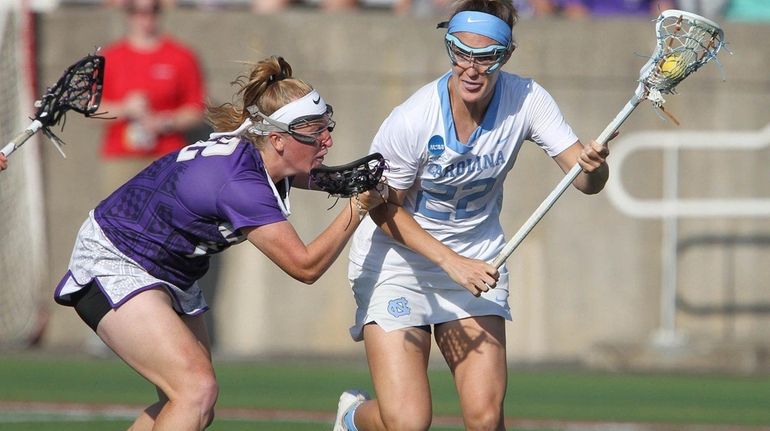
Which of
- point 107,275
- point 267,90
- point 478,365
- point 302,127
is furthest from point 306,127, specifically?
point 478,365

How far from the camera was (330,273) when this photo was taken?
1158cm

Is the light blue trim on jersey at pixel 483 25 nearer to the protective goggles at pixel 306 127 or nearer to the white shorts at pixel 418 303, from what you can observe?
the protective goggles at pixel 306 127

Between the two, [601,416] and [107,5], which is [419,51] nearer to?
[107,5]

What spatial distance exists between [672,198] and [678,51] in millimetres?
6106

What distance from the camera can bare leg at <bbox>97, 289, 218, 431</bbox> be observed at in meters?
5.46

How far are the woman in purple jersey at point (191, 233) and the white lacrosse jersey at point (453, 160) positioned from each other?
30cm

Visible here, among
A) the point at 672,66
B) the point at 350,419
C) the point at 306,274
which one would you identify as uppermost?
the point at 672,66

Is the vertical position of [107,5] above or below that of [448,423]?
above

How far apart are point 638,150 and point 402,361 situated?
5.97 meters

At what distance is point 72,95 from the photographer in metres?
6.21

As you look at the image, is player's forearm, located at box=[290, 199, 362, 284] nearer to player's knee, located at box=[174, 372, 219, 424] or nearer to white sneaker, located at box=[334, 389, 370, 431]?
player's knee, located at box=[174, 372, 219, 424]

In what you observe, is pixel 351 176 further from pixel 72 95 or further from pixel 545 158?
pixel 545 158

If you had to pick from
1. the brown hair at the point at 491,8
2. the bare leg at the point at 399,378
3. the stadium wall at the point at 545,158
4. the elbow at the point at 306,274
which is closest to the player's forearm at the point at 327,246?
the elbow at the point at 306,274

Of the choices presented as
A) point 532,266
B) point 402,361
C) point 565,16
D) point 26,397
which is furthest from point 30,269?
point 402,361
